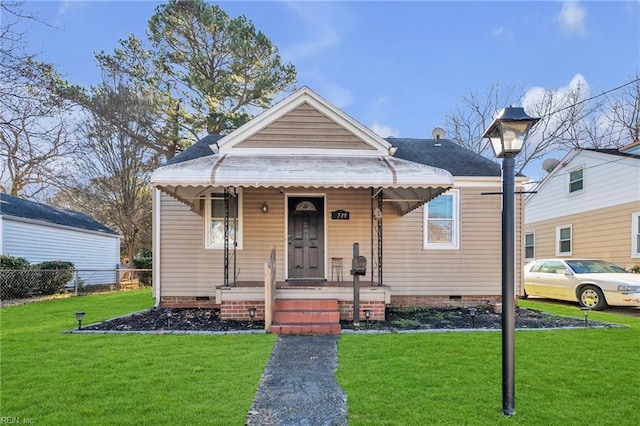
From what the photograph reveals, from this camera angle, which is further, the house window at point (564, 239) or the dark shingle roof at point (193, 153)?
the house window at point (564, 239)

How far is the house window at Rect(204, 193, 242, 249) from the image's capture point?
9070 mm

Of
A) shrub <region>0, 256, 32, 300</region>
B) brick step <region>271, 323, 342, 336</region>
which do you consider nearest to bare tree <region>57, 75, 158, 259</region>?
shrub <region>0, 256, 32, 300</region>

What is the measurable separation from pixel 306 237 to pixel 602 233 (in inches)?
445

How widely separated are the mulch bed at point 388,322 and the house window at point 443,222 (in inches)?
69.8

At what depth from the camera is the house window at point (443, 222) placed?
955cm

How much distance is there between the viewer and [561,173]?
15344 millimetres

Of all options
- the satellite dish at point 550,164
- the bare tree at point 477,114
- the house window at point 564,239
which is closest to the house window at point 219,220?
the house window at point 564,239

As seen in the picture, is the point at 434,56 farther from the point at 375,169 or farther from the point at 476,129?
the point at 375,169

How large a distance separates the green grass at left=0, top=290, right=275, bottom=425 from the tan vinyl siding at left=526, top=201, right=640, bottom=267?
12822mm

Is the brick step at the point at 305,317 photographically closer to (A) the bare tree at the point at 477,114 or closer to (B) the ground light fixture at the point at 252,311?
(B) the ground light fixture at the point at 252,311

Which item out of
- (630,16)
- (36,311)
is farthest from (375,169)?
(630,16)

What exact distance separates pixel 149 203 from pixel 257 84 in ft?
32.3

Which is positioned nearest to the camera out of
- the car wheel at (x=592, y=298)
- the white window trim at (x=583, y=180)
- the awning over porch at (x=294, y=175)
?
the awning over porch at (x=294, y=175)

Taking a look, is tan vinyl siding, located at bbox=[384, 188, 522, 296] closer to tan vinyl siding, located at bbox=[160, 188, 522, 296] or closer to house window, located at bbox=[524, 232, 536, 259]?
Result: tan vinyl siding, located at bbox=[160, 188, 522, 296]
